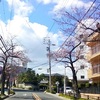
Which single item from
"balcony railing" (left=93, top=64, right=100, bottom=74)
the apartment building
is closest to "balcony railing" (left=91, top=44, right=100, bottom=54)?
the apartment building

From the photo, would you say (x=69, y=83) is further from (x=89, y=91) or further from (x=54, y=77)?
(x=89, y=91)

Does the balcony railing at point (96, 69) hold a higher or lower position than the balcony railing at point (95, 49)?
lower

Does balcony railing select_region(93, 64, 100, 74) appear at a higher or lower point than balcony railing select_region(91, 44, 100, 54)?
lower

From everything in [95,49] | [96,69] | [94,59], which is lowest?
[96,69]

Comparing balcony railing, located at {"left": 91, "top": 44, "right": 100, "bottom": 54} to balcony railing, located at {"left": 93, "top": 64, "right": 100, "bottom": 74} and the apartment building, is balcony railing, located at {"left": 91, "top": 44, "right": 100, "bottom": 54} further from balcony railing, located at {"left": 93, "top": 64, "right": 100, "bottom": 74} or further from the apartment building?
balcony railing, located at {"left": 93, "top": 64, "right": 100, "bottom": 74}

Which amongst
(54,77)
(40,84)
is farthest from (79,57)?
(40,84)

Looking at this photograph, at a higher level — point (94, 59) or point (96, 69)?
point (94, 59)

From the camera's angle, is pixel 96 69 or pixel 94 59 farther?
pixel 94 59

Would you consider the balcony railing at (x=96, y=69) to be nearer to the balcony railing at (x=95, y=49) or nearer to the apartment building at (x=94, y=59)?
the apartment building at (x=94, y=59)

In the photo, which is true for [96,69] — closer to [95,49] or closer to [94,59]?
[94,59]

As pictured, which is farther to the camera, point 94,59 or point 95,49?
point 94,59

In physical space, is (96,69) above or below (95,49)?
below

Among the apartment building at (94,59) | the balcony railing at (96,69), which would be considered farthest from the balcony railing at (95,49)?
the balcony railing at (96,69)

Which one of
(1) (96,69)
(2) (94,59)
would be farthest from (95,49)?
(1) (96,69)
